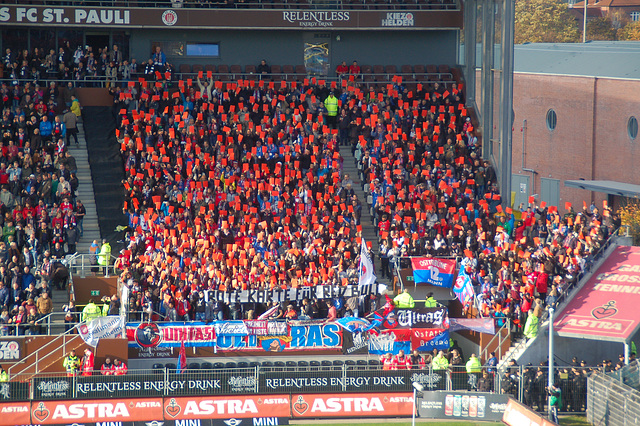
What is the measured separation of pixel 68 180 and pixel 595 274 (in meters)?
16.9

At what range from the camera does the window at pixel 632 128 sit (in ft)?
147

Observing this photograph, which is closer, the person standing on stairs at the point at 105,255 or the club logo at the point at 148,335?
the club logo at the point at 148,335

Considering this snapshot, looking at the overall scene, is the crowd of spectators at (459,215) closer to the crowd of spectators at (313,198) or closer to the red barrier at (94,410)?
the crowd of spectators at (313,198)

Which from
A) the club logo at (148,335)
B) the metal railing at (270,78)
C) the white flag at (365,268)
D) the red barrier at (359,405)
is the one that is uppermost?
the metal railing at (270,78)

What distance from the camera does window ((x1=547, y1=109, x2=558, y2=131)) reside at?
50.9 m

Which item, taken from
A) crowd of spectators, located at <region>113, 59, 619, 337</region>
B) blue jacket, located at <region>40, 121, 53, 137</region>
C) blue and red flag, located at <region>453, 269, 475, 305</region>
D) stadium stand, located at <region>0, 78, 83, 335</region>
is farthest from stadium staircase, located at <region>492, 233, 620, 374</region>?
blue jacket, located at <region>40, 121, 53, 137</region>

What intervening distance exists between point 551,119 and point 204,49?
1950cm

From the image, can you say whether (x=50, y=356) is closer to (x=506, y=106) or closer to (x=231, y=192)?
(x=231, y=192)

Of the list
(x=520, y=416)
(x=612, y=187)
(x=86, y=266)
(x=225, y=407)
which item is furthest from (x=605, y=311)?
(x=612, y=187)

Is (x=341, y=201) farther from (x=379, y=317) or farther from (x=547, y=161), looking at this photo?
(x=547, y=161)

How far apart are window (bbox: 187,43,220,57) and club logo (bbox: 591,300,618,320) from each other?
66.2 ft

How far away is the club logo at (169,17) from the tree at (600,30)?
59.3 meters

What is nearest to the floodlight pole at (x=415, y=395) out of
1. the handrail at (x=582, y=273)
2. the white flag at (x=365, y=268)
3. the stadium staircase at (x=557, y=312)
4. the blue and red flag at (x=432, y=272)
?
the stadium staircase at (x=557, y=312)

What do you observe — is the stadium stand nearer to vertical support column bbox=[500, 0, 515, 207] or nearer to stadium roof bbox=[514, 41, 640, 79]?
vertical support column bbox=[500, 0, 515, 207]
